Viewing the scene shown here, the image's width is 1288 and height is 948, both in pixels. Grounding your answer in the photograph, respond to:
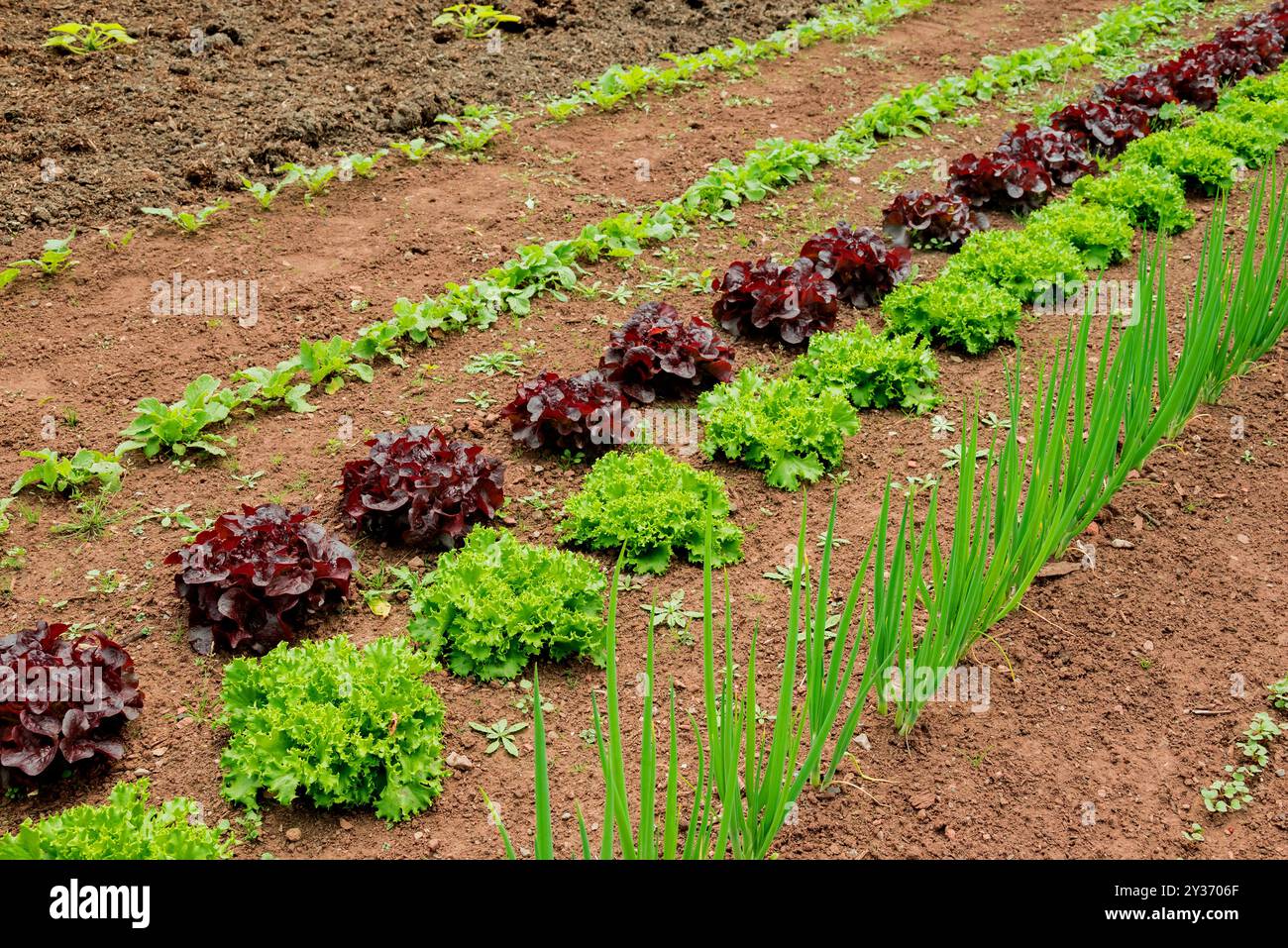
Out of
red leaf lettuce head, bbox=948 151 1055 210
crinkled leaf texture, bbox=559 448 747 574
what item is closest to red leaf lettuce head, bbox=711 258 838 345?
crinkled leaf texture, bbox=559 448 747 574

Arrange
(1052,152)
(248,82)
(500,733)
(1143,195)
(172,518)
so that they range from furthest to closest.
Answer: (248,82), (1052,152), (1143,195), (172,518), (500,733)

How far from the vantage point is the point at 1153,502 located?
487 centimetres

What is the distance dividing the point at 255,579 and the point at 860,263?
3.96 m

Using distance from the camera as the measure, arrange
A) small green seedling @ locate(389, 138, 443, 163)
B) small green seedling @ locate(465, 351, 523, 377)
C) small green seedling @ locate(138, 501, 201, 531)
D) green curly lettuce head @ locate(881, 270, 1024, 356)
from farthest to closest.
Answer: small green seedling @ locate(389, 138, 443, 163) → green curly lettuce head @ locate(881, 270, 1024, 356) → small green seedling @ locate(465, 351, 523, 377) → small green seedling @ locate(138, 501, 201, 531)

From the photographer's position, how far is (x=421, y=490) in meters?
4.45

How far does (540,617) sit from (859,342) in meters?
2.55

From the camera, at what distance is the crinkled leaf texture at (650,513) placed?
14.6 ft

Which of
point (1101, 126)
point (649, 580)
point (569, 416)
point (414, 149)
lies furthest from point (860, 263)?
point (1101, 126)

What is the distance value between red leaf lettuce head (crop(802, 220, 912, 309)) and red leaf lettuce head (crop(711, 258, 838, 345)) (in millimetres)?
210

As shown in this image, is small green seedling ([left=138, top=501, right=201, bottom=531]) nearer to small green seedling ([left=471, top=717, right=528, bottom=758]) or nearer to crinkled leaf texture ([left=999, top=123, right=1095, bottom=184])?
small green seedling ([left=471, top=717, right=528, bottom=758])

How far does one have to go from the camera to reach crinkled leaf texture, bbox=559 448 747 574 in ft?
14.6

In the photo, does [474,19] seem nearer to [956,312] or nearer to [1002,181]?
[1002,181]

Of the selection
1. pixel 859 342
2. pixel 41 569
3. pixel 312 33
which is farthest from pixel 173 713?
pixel 312 33

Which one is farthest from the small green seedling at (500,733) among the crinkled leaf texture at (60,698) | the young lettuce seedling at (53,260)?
the young lettuce seedling at (53,260)
